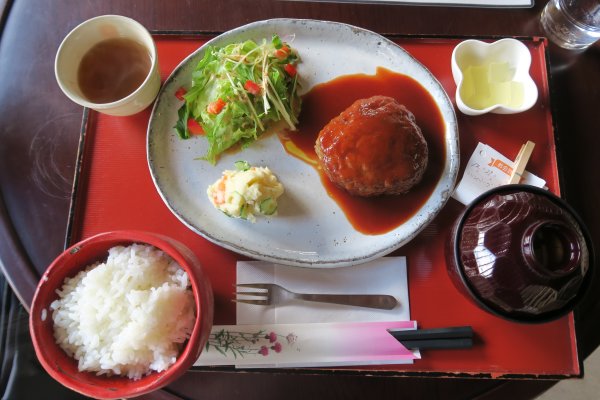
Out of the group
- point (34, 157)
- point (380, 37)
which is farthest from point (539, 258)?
point (34, 157)

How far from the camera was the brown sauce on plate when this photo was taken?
1.95m

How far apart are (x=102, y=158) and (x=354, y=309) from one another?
1.37 meters

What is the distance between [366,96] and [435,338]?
1174 mm

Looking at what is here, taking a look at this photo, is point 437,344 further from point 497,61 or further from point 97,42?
point 97,42

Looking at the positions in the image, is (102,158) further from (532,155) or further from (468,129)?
(532,155)

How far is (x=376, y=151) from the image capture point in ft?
6.06

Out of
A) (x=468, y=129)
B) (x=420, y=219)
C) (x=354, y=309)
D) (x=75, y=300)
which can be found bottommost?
(x=354, y=309)

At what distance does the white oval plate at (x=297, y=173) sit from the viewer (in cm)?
188

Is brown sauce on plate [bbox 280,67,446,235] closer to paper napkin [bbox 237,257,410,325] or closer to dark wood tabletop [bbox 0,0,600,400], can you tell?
paper napkin [bbox 237,257,410,325]

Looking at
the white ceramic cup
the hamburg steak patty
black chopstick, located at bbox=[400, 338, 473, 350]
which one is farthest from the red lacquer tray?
the hamburg steak patty

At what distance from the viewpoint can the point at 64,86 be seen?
1886 mm

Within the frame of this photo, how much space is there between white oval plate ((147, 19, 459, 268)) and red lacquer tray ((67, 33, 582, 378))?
3.5 inches

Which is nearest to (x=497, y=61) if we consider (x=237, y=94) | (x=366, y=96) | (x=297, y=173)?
(x=366, y=96)

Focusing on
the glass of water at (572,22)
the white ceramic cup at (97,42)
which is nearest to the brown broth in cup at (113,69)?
the white ceramic cup at (97,42)
